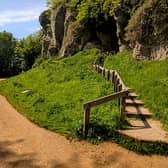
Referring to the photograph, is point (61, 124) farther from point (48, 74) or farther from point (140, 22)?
point (48, 74)

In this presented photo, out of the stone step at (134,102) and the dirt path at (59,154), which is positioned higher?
the stone step at (134,102)

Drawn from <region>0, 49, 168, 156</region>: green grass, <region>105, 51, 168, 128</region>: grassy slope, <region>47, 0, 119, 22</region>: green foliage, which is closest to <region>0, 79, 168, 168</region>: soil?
<region>0, 49, 168, 156</region>: green grass

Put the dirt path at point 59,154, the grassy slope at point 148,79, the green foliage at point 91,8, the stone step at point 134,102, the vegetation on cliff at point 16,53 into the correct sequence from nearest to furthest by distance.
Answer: the dirt path at point 59,154, the grassy slope at point 148,79, the stone step at point 134,102, the green foliage at point 91,8, the vegetation on cliff at point 16,53

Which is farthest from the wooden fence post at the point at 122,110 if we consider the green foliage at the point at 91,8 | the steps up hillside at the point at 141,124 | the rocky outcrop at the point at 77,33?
the rocky outcrop at the point at 77,33

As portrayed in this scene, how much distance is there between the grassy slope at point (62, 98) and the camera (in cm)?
1381

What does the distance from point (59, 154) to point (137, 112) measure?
4292 mm

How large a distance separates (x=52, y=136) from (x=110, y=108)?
2992 millimetres

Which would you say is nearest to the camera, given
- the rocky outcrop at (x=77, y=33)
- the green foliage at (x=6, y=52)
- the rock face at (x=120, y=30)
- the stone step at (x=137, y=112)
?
the stone step at (x=137, y=112)

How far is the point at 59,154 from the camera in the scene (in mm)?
10938

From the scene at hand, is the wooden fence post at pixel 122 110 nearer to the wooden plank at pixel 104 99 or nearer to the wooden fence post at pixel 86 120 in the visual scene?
the wooden plank at pixel 104 99

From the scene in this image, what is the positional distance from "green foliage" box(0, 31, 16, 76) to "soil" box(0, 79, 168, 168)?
52.9m

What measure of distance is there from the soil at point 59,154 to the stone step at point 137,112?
2.47 m

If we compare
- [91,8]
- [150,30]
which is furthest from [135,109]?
[91,8]

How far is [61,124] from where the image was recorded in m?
13.8
